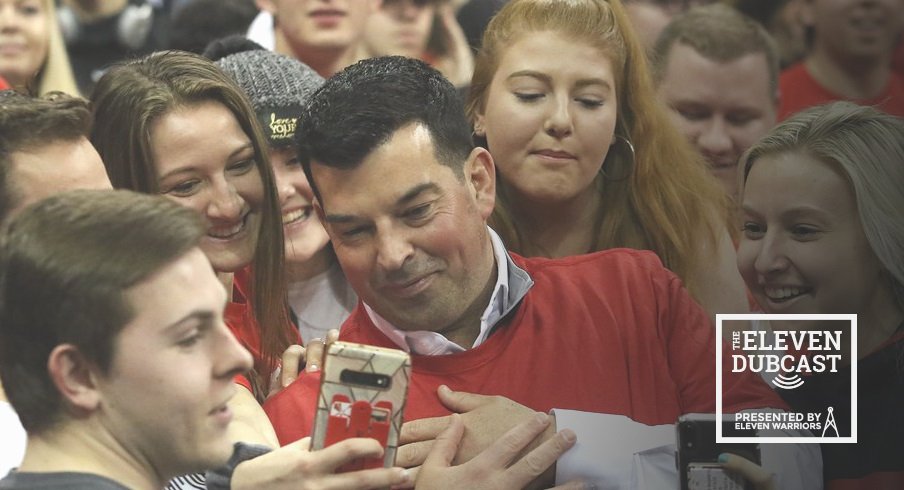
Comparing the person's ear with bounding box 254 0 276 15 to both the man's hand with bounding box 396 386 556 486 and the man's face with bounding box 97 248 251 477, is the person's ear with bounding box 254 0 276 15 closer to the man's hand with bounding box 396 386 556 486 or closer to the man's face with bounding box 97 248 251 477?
the man's hand with bounding box 396 386 556 486

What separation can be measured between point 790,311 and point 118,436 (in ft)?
2.41

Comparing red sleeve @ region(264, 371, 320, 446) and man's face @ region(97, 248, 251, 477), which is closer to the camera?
man's face @ region(97, 248, 251, 477)

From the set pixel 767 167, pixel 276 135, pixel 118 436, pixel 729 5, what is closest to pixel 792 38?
pixel 729 5

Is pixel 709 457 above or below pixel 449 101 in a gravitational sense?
below

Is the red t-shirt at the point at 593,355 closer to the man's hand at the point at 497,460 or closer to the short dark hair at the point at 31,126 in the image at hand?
the man's hand at the point at 497,460

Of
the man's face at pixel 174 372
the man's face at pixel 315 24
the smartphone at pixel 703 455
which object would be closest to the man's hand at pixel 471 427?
the smartphone at pixel 703 455

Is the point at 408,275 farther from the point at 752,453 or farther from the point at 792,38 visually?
the point at 792,38

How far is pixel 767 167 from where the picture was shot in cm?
147

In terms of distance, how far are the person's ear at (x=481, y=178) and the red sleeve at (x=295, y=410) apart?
0.24 m

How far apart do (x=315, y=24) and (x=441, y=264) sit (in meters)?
0.73

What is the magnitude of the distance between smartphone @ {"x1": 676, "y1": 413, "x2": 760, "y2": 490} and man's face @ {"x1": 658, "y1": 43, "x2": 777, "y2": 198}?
1.71 ft

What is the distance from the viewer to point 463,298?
4.55ft

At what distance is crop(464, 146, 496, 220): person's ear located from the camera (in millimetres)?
1399
